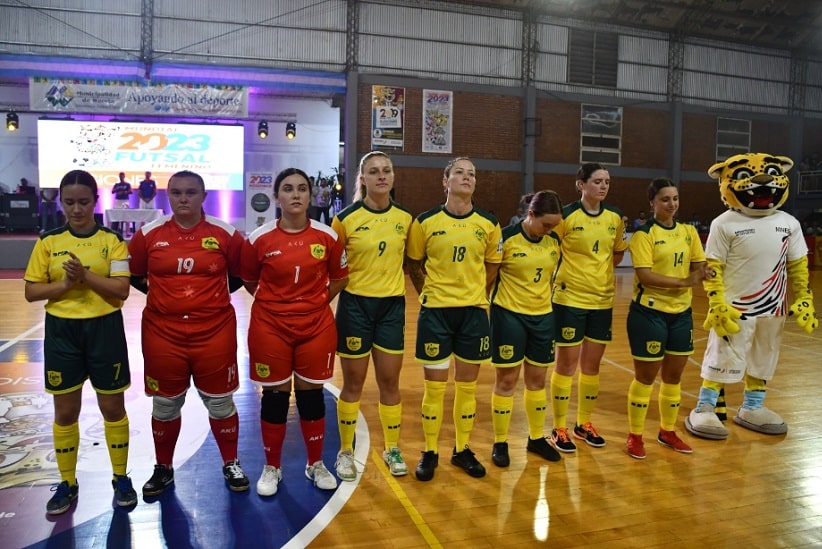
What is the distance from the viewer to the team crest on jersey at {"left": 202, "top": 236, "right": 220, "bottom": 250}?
3141mm

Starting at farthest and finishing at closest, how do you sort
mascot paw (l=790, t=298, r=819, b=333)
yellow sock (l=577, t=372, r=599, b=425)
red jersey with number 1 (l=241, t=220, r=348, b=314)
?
mascot paw (l=790, t=298, r=819, b=333)
yellow sock (l=577, t=372, r=599, b=425)
red jersey with number 1 (l=241, t=220, r=348, b=314)

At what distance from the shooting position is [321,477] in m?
3.39

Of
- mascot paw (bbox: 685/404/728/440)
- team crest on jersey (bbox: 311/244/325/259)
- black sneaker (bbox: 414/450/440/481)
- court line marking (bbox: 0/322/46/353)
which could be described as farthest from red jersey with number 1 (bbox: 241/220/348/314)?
court line marking (bbox: 0/322/46/353)

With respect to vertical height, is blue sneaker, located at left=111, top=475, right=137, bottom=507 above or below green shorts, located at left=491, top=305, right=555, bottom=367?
below

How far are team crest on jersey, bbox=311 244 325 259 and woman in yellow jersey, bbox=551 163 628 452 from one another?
1.64 metres

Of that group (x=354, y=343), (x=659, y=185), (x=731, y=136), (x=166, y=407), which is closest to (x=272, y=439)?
(x=166, y=407)

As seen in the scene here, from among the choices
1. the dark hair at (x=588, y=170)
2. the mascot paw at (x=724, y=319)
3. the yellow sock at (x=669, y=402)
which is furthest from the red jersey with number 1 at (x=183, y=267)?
the mascot paw at (x=724, y=319)

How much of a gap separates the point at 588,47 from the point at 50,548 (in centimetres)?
1875

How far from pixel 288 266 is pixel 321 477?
1.22 metres

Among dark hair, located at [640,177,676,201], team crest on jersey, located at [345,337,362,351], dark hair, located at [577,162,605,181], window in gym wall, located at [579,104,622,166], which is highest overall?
window in gym wall, located at [579,104,622,166]

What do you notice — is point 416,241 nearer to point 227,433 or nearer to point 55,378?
point 227,433

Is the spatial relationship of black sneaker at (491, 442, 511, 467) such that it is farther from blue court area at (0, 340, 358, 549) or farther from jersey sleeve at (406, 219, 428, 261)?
jersey sleeve at (406, 219, 428, 261)

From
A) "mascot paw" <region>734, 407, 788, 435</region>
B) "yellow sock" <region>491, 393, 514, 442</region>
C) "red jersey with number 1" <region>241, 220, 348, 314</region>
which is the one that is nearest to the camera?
"red jersey with number 1" <region>241, 220, 348, 314</region>

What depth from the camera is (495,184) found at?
17953 mm
